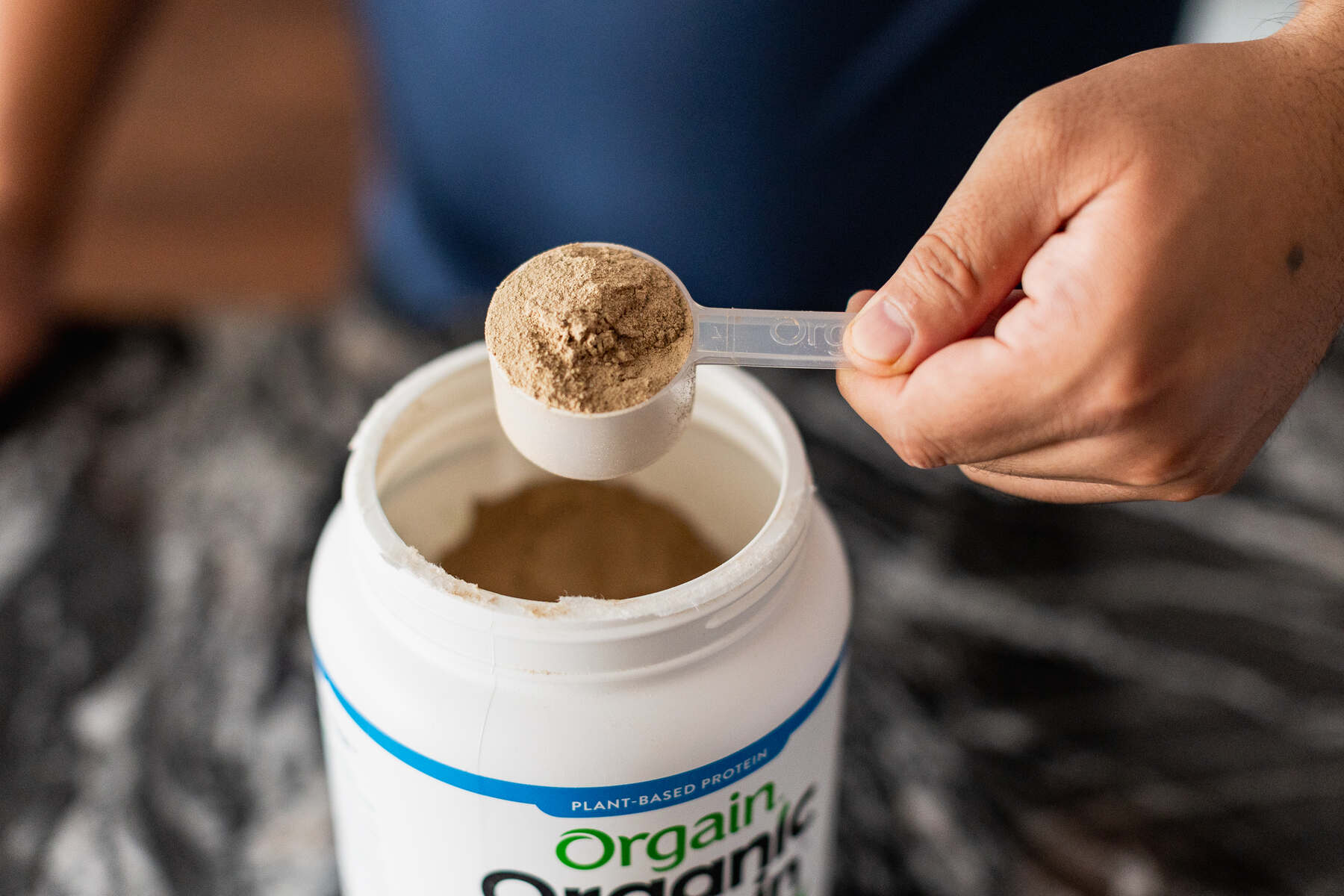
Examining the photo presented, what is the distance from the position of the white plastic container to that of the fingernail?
91 mm

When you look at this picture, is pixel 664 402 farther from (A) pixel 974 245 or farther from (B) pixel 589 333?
(A) pixel 974 245

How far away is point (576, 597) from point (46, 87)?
0.77m

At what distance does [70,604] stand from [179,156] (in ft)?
4.57

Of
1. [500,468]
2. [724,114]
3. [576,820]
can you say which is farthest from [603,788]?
[724,114]

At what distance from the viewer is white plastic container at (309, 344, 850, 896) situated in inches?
18.7

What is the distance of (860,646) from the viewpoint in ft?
2.76

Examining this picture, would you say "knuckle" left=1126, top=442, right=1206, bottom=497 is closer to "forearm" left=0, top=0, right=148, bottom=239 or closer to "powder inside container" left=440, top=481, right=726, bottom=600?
"powder inside container" left=440, top=481, right=726, bottom=600

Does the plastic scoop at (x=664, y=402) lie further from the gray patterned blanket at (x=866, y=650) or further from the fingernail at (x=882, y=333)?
the gray patterned blanket at (x=866, y=650)

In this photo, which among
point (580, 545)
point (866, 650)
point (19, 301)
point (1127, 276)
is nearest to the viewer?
point (1127, 276)

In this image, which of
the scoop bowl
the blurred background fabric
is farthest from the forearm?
the scoop bowl

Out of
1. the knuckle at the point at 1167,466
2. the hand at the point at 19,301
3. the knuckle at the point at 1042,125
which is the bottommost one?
the hand at the point at 19,301

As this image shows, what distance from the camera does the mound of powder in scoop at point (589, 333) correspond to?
48cm

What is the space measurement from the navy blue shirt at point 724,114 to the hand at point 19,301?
35cm

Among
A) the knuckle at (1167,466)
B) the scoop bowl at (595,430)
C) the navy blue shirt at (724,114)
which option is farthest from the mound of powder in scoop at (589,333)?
the navy blue shirt at (724,114)
